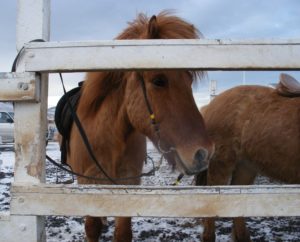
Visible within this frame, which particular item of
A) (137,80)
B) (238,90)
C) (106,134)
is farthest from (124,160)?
(238,90)

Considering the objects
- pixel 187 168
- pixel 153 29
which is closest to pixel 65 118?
pixel 153 29

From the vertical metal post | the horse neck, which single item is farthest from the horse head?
the vertical metal post

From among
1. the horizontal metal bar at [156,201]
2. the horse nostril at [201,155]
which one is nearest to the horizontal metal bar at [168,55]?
the horizontal metal bar at [156,201]

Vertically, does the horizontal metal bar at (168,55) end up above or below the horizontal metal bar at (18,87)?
above

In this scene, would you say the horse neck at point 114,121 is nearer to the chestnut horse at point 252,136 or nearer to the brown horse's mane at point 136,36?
the brown horse's mane at point 136,36

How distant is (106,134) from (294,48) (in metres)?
1.69

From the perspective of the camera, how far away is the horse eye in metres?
2.21

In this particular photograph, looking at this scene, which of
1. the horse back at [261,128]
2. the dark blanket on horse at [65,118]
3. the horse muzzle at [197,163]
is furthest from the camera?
the horse back at [261,128]

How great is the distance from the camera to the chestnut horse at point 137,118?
80.9 inches

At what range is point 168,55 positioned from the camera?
147cm

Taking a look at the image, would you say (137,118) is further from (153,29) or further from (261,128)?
(261,128)

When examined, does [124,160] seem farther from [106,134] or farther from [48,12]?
[48,12]

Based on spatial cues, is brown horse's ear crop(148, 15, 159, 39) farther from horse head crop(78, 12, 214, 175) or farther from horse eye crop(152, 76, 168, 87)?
horse eye crop(152, 76, 168, 87)

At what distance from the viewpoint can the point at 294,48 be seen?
1.47 m
